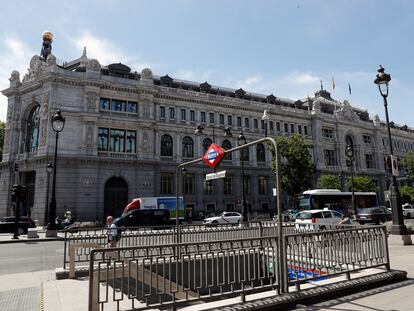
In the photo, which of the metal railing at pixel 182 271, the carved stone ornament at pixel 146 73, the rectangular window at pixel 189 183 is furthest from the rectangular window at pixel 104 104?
the metal railing at pixel 182 271

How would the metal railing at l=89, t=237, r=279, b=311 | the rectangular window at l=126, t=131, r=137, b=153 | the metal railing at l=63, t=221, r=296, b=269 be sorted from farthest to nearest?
the rectangular window at l=126, t=131, r=137, b=153
the metal railing at l=63, t=221, r=296, b=269
the metal railing at l=89, t=237, r=279, b=311

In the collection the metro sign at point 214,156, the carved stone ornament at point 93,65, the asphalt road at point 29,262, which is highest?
the carved stone ornament at point 93,65

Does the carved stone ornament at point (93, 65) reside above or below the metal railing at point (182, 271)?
above

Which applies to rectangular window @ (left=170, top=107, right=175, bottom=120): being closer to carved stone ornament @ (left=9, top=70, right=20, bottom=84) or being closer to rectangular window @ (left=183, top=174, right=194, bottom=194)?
rectangular window @ (left=183, top=174, right=194, bottom=194)

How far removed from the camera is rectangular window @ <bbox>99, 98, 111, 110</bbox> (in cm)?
4075

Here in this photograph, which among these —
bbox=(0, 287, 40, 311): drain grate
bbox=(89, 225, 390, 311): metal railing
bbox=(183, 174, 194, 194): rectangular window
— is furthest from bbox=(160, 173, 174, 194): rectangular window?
bbox=(89, 225, 390, 311): metal railing

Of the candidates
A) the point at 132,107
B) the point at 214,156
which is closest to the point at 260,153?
the point at 132,107

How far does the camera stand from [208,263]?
20.7 ft

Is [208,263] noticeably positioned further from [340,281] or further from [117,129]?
[117,129]

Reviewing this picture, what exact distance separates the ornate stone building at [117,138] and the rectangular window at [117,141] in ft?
0.41

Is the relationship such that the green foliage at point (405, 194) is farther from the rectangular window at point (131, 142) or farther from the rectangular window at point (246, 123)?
the rectangular window at point (131, 142)

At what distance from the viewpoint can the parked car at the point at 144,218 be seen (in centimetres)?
2933

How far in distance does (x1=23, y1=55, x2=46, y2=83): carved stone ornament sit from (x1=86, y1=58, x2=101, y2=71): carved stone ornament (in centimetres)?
600

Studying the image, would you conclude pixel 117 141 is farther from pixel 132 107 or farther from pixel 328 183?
pixel 328 183
